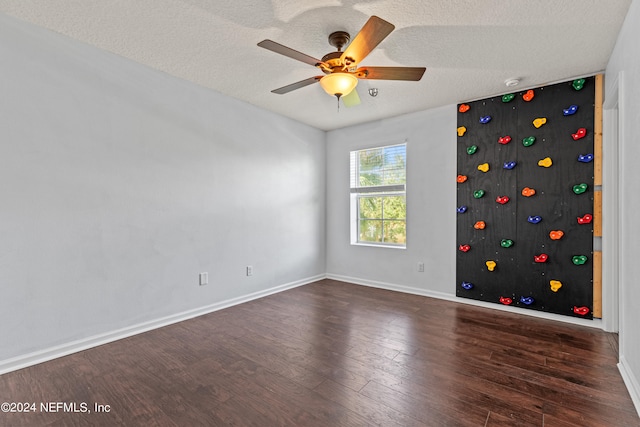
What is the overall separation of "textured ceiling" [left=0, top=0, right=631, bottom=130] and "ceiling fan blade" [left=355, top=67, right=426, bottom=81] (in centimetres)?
34

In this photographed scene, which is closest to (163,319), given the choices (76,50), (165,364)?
(165,364)

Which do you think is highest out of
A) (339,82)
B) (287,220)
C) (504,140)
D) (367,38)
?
(367,38)

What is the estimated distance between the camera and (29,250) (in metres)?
2.30

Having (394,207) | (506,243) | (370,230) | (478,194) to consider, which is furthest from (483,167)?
(370,230)

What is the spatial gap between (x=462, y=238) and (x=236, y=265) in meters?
2.84

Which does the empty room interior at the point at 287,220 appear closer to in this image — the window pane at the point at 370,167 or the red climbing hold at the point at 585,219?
the red climbing hold at the point at 585,219

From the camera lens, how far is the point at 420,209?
4.23 meters

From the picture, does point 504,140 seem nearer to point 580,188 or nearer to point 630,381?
point 580,188

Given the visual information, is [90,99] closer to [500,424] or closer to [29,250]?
[29,250]

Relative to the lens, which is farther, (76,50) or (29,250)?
(76,50)

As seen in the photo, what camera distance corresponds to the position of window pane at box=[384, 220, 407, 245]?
4.46m

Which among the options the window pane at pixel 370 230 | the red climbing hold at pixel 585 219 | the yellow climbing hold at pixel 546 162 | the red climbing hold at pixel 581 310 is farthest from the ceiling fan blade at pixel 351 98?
the red climbing hold at pixel 581 310

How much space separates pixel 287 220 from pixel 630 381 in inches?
144

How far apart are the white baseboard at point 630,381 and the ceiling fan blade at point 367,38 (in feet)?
8.39
